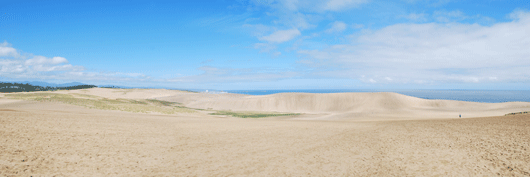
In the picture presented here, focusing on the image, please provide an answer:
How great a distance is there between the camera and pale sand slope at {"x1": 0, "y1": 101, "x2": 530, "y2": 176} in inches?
337

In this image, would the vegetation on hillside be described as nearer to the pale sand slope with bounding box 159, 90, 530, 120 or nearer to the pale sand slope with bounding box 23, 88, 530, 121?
the pale sand slope with bounding box 23, 88, 530, 121

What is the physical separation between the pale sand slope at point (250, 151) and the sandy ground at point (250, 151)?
3 centimetres

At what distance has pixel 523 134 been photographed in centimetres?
1147

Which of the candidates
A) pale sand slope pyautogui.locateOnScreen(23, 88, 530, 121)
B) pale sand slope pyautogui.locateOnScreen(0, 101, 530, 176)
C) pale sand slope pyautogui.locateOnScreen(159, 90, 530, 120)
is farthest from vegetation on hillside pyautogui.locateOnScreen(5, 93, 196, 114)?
pale sand slope pyautogui.locateOnScreen(159, 90, 530, 120)

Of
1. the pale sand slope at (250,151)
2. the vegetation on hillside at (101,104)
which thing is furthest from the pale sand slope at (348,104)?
the pale sand slope at (250,151)

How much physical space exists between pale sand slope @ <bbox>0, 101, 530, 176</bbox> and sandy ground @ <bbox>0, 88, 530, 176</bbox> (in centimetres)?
3

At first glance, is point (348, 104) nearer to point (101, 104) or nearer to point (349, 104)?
point (349, 104)

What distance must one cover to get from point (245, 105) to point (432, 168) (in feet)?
166

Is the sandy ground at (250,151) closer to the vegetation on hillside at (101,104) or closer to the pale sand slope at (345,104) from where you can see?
the vegetation on hillside at (101,104)

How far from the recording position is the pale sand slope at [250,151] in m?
8.55

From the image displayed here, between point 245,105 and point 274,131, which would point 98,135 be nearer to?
point 274,131

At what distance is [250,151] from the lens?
1167 centimetres

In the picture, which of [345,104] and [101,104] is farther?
[345,104]

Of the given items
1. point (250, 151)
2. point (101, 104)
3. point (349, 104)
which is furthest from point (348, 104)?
point (250, 151)
